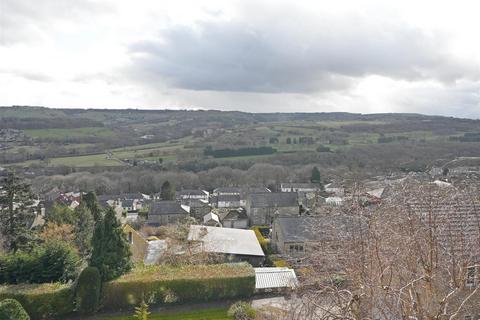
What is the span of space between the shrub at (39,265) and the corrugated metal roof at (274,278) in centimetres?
864

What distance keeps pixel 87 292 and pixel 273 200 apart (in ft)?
98.9

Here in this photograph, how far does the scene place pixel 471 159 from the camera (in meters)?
74.0

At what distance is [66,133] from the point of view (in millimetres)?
111000

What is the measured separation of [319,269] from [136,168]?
64403mm

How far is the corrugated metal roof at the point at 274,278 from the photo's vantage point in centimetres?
1957

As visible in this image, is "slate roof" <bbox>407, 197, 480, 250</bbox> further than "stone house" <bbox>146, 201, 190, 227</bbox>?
No

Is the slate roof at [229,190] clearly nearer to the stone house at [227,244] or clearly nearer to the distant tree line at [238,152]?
the distant tree line at [238,152]

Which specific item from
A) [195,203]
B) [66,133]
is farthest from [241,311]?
[66,133]

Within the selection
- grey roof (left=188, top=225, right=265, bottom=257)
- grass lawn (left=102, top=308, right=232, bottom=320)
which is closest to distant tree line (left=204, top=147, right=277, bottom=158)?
grey roof (left=188, top=225, right=265, bottom=257)

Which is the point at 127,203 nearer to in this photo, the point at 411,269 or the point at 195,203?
the point at 195,203

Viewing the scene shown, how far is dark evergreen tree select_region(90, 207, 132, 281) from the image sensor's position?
18516 millimetres

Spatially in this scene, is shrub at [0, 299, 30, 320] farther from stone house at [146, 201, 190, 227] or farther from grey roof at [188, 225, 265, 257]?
stone house at [146, 201, 190, 227]

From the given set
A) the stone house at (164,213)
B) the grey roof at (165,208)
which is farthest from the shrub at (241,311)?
the grey roof at (165,208)

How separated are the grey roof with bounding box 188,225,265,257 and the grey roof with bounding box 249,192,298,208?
50.5 ft
